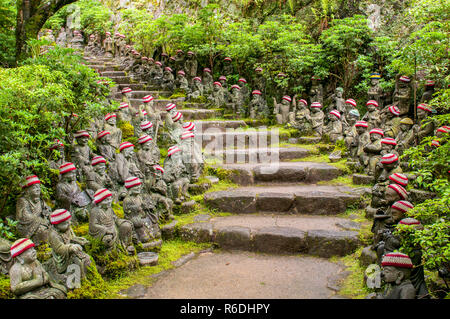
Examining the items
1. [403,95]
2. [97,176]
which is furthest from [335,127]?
[97,176]

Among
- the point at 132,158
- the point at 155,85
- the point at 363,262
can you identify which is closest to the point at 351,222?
the point at 363,262

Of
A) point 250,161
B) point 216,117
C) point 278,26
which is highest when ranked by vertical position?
point 278,26

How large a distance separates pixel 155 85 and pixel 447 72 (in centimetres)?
987

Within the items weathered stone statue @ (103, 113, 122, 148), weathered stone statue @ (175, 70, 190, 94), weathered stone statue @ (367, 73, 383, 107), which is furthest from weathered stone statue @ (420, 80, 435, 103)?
weathered stone statue @ (175, 70, 190, 94)

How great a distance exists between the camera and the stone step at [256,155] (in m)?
10.2

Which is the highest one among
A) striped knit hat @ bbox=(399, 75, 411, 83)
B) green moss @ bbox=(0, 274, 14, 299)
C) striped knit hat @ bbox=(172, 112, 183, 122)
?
striped knit hat @ bbox=(399, 75, 411, 83)

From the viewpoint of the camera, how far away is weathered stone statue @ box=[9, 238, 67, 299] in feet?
12.9

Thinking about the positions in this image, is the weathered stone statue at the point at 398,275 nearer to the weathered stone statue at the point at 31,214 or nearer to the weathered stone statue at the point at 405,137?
the weathered stone statue at the point at 31,214

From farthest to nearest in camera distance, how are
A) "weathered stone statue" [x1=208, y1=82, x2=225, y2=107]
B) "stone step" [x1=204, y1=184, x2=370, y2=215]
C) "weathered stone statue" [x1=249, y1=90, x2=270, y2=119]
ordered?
"weathered stone statue" [x1=208, y1=82, x2=225, y2=107]
"weathered stone statue" [x1=249, y1=90, x2=270, y2=119]
"stone step" [x1=204, y1=184, x2=370, y2=215]

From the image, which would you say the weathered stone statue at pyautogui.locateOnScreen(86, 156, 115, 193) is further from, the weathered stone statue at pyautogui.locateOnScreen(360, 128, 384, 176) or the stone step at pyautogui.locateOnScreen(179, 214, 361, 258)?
the weathered stone statue at pyautogui.locateOnScreen(360, 128, 384, 176)

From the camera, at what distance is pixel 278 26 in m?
13.6

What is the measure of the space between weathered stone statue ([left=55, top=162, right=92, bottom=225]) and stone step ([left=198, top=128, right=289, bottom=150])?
502 centimetres

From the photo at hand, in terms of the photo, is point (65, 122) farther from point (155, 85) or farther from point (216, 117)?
point (155, 85)

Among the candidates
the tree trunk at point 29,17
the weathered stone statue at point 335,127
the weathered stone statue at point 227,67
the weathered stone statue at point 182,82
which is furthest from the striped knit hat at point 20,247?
the weathered stone statue at point 227,67
